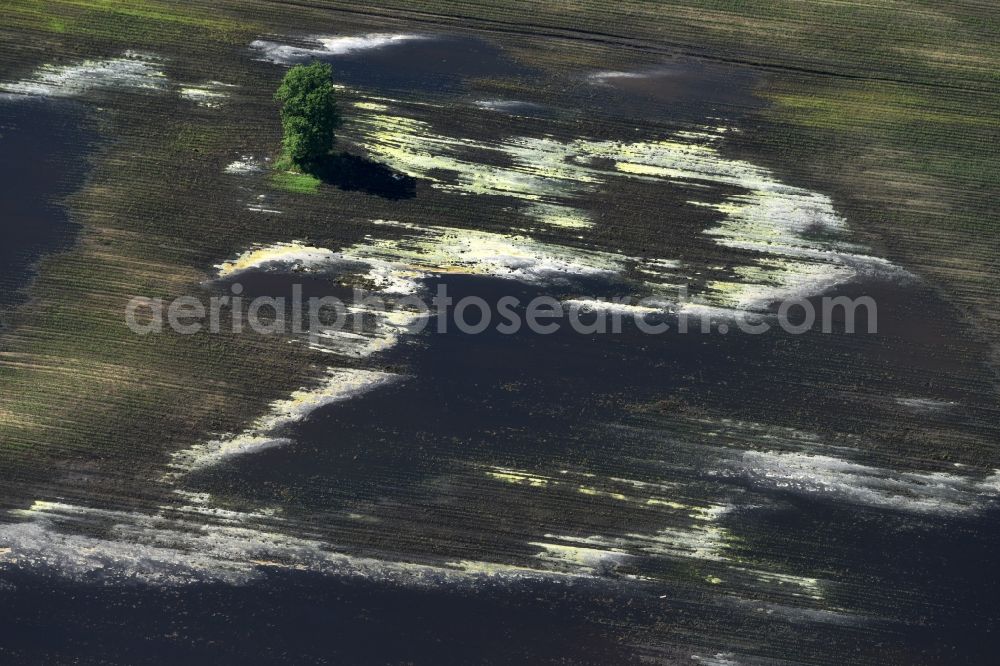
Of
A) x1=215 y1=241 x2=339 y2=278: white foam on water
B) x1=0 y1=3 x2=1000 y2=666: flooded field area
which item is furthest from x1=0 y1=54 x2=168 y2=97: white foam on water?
x1=215 y1=241 x2=339 y2=278: white foam on water

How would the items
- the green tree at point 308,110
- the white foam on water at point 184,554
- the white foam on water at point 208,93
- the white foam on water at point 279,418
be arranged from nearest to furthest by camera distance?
the white foam on water at point 184,554
the white foam on water at point 279,418
the green tree at point 308,110
the white foam on water at point 208,93

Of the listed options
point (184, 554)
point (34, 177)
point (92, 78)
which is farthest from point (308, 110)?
point (184, 554)

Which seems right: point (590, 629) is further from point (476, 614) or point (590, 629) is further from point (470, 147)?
point (470, 147)

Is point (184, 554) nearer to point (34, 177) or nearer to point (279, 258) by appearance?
point (279, 258)

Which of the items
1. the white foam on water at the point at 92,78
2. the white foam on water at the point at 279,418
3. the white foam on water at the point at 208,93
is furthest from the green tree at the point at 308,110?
the white foam on water at the point at 279,418

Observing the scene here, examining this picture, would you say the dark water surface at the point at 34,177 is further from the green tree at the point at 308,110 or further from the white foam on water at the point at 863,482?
the white foam on water at the point at 863,482

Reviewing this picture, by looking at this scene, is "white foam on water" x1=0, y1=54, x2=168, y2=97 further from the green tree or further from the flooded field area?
the green tree
